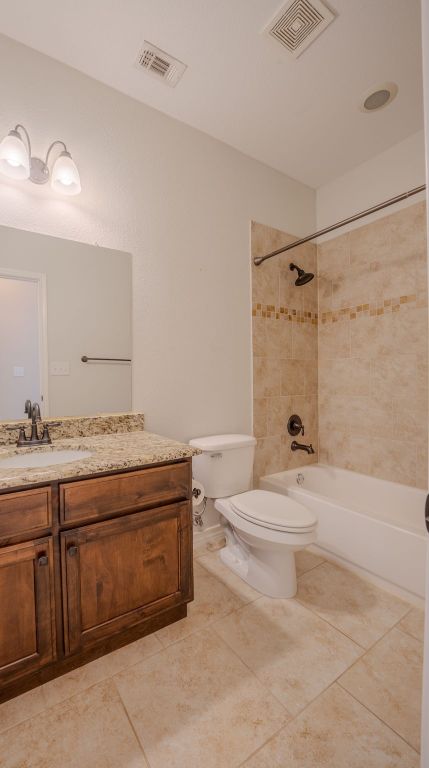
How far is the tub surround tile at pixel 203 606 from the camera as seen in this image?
143 cm

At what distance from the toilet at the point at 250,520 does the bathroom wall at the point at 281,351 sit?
1.28 ft

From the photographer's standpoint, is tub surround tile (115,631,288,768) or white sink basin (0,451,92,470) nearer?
tub surround tile (115,631,288,768)

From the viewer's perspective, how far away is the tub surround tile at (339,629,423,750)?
1.07 metres

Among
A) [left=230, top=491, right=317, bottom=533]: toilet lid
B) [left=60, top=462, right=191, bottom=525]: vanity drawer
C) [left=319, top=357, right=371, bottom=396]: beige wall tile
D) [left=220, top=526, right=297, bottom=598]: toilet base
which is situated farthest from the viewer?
[left=319, top=357, right=371, bottom=396]: beige wall tile

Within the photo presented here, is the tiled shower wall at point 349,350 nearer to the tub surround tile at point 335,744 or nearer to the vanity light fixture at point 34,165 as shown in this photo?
the vanity light fixture at point 34,165

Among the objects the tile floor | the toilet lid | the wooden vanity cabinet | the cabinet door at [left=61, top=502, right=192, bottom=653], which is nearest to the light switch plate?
the wooden vanity cabinet

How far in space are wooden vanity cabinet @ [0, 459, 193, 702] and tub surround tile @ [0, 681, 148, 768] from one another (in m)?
0.14

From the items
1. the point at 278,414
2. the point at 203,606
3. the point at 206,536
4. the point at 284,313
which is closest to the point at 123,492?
the point at 203,606

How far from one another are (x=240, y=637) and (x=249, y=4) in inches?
103

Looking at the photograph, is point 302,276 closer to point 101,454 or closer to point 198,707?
point 101,454

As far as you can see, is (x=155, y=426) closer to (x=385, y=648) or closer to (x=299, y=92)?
(x=385, y=648)

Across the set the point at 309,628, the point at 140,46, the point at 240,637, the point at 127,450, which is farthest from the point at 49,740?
the point at 140,46

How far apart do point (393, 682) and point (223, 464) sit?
1.14m

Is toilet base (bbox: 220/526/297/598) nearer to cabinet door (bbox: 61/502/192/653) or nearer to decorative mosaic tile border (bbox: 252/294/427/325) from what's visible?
cabinet door (bbox: 61/502/192/653)
